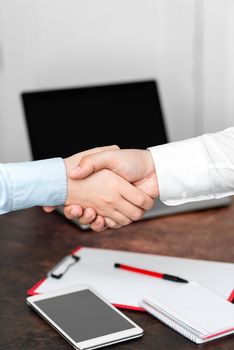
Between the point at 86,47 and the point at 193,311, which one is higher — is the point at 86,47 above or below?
above

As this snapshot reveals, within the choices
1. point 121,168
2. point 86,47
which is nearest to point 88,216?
point 121,168

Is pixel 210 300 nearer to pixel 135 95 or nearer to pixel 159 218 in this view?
pixel 159 218

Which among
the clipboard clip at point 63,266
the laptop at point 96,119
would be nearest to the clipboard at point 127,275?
the clipboard clip at point 63,266

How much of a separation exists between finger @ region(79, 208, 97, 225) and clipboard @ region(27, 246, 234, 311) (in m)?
0.09

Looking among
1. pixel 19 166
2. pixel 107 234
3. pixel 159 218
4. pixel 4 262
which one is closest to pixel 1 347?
pixel 4 262

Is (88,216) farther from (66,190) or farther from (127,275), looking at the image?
(127,275)

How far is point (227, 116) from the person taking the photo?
10.7 feet

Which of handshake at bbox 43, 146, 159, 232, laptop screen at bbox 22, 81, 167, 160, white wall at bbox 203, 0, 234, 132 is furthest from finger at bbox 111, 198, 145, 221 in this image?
white wall at bbox 203, 0, 234, 132

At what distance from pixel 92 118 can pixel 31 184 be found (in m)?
0.68

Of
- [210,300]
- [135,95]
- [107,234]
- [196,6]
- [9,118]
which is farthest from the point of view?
[196,6]

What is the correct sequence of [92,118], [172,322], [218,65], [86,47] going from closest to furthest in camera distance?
[172,322], [92,118], [86,47], [218,65]

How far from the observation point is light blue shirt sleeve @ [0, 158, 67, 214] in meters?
1.44

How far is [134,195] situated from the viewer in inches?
60.4

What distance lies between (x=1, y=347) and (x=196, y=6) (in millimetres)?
2378
